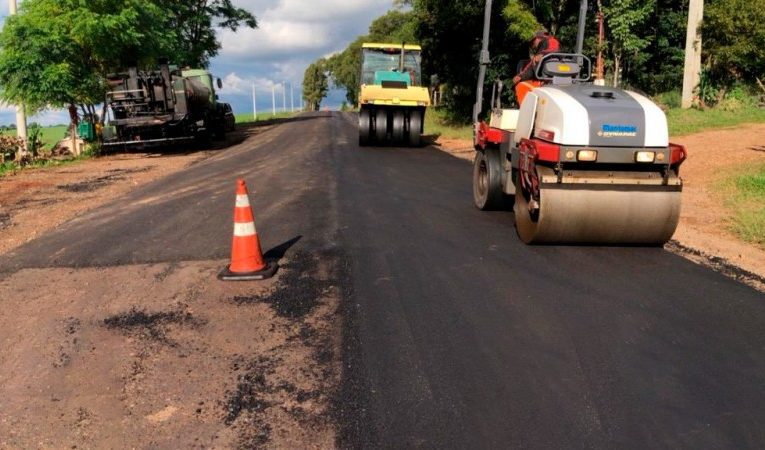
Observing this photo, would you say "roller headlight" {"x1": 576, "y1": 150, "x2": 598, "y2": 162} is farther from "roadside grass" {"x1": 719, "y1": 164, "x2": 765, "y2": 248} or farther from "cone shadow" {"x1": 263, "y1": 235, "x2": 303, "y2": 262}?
"cone shadow" {"x1": 263, "y1": 235, "x2": 303, "y2": 262}

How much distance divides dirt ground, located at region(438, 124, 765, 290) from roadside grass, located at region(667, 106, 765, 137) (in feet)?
2.23

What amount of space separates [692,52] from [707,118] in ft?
9.38

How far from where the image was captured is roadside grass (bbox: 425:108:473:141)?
75.2 feet

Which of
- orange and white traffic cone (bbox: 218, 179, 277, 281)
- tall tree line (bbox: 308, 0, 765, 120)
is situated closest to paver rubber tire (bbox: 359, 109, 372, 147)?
tall tree line (bbox: 308, 0, 765, 120)

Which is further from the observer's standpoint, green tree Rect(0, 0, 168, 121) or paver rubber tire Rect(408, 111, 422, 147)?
paver rubber tire Rect(408, 111, 422, 147)

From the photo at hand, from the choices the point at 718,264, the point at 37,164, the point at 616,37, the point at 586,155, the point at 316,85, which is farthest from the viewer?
the point at 316,85

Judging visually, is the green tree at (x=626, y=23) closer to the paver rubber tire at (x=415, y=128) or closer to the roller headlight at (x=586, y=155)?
the paver rubber tire at (x=415, y=128)

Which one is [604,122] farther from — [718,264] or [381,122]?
[381,122]

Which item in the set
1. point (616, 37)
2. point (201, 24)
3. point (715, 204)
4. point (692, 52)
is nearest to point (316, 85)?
point (201, 24)

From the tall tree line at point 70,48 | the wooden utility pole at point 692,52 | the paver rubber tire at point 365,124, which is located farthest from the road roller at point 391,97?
the wooden utility pole at point 692,52

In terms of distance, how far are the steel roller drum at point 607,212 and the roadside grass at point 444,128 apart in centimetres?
1591

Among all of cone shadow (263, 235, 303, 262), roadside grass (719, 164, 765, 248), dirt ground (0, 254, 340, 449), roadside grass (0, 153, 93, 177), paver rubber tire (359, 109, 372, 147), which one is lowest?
dirt ground (0, 254, 340, 449)

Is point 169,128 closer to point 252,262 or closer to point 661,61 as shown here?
point 252,262

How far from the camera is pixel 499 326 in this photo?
4.11 metres
